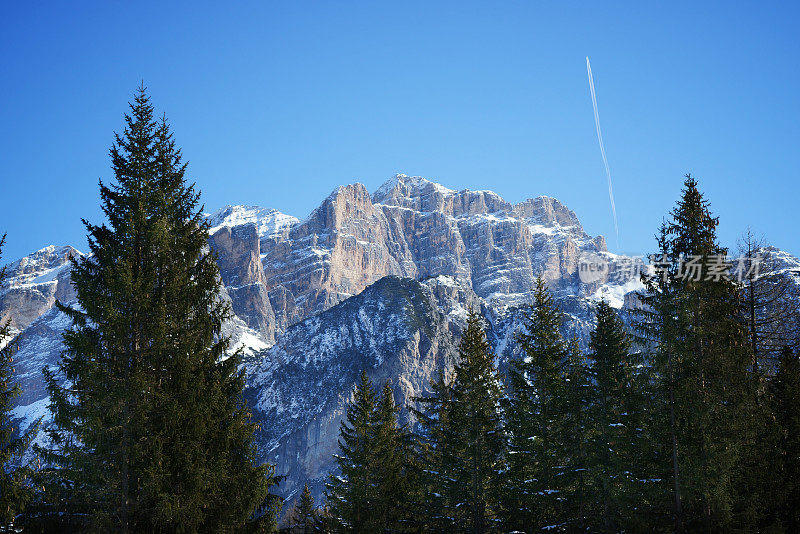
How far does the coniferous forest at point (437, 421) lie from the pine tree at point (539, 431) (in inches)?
3.8

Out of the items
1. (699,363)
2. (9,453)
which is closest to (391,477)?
(699,363)

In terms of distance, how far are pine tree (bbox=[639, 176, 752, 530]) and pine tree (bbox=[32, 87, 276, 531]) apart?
1729cm

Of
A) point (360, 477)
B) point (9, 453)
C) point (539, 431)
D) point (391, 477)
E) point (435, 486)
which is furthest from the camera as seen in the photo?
point (360, 477)

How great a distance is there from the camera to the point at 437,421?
4025 centimetres

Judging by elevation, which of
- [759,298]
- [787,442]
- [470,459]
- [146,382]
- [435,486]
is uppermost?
[759,298]

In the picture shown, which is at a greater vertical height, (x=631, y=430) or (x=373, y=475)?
(x=631, y=430)

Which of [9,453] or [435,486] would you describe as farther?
[435,486]

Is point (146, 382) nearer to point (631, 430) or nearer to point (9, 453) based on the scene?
point (9, 453)

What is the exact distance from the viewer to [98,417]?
18.8 m

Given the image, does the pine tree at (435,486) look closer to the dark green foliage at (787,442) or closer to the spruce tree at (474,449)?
the spruce tree at (474,449)

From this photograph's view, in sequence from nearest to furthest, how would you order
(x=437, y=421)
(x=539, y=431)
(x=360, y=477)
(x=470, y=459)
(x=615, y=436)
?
(x=615, y=436) < (x=539, y=431) < (x=470, y=459) < (x=360, y=477) < (x=437, y=421)

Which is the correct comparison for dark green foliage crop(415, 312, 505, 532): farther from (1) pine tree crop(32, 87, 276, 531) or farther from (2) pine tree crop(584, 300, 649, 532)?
→ (1) pine tree crop(32, 87, 276, 531)

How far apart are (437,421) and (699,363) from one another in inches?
689

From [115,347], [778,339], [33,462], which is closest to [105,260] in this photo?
[115,347]
